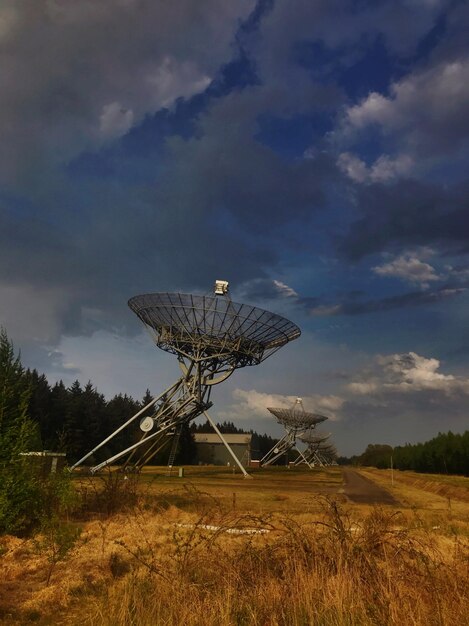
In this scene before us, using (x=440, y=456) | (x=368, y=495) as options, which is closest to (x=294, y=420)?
(x=440, y=456)

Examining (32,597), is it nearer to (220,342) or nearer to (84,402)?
(220,342)

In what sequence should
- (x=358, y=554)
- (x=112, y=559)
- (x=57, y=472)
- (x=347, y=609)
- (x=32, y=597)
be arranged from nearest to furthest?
(x=347, y=609), (x=358, y=554), (x=32, y=597), (x=112, y=559), (x=57, y=472)

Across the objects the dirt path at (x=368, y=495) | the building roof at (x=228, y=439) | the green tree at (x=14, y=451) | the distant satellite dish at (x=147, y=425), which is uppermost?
the building roof at (x=228, y=439)

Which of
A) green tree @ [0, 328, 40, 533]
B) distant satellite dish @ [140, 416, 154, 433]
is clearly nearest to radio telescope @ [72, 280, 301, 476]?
distant satellite dish @ [140, 416, 154, 433]

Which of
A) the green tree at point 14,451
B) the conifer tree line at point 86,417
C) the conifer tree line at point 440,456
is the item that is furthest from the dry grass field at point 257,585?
the conifer tree line at point 440,456

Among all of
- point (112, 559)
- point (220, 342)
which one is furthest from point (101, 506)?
point (220, 342)

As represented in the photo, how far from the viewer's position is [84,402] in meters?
99.0

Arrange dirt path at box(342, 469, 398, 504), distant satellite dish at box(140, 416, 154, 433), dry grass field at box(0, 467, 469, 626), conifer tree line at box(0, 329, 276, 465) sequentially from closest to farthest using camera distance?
dry grass field at box(0, 467, 469, 626) < dirt path at box(342, 469, 398, 504) < distant satellite dish at box(140, 416, 154, 433) < conifer tree line at box(0, 329, 276, 465)

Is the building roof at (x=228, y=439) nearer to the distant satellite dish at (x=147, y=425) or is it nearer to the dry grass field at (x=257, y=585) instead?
the distant satellite dish at (x=147, y=425)

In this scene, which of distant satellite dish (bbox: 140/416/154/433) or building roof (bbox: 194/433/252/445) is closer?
distant satellite dish (bbox: 140/416/154/433)

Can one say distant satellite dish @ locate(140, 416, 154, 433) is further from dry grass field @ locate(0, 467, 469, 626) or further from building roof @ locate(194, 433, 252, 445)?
building roof @ locate(194, 433, 252, 445)

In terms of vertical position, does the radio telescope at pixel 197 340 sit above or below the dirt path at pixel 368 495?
above

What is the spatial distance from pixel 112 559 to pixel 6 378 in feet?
19.5

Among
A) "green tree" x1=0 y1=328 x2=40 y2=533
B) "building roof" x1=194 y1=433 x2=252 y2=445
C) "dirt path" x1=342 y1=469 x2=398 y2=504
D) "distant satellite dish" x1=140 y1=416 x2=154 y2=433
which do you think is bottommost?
"dirt path" x1=342 y1=469 x2=398 y2=504
